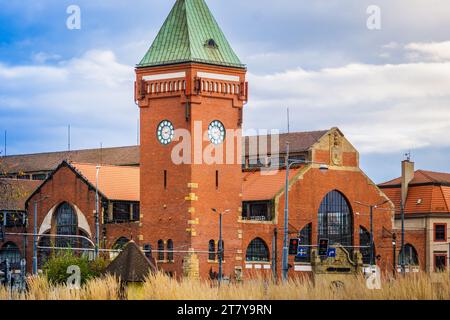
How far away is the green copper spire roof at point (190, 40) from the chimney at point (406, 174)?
106ft

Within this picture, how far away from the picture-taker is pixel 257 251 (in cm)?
A: 9369

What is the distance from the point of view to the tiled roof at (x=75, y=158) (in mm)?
125044

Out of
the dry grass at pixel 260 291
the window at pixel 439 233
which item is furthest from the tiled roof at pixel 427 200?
the dry grass at pixel 260 291

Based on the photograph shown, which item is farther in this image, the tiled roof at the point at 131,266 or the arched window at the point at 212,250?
the arched window at the point at 212,250

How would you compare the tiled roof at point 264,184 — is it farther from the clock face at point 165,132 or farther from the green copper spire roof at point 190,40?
the green copper spire roof at point 190,40

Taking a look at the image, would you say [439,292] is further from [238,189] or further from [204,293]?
[238,189]

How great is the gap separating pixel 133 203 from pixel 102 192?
3.69m

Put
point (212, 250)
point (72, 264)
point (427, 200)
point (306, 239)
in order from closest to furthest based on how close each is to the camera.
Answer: point (72, 264)
point (212, 250)
point (306, 239)
point (427, 200)

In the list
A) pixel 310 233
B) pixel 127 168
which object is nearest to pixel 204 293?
pixel 310 233

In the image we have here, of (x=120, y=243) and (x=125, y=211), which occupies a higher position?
(x=125, y=211)

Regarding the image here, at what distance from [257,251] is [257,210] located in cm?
499

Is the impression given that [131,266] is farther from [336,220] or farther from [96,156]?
[96,156]

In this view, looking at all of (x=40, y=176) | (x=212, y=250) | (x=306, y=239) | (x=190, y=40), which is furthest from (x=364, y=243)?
(x=40, y=176)

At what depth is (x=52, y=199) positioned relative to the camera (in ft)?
339
